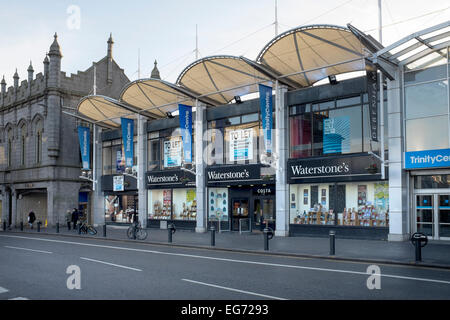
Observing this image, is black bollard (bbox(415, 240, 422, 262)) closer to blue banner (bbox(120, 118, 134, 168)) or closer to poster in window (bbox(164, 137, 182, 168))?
poster in window (bbox(164, 137, 182, 168))

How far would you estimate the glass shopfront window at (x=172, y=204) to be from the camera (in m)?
30.3

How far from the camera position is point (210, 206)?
28.7 meters

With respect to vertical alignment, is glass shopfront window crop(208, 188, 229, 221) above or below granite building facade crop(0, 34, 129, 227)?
below

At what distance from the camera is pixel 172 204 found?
1243 inches


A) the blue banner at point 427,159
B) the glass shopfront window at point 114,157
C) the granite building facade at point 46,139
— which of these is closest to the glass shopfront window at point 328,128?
the blue banner at point 427,159

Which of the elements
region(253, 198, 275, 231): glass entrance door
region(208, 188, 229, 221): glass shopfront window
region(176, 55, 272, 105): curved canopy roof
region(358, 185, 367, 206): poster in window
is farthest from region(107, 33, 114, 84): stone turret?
region(358, 185, 367, 206): poster in window

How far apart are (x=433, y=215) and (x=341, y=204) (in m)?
4.35

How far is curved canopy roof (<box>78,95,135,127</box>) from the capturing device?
33031mm

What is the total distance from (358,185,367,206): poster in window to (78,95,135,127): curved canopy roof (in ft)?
58.8

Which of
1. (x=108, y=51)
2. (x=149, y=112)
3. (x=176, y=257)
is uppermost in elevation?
(x=108, y=51)
